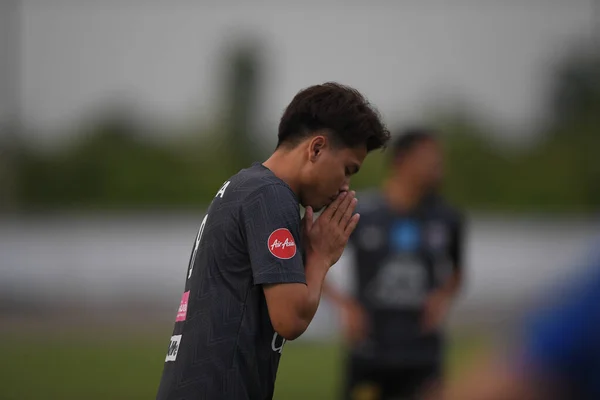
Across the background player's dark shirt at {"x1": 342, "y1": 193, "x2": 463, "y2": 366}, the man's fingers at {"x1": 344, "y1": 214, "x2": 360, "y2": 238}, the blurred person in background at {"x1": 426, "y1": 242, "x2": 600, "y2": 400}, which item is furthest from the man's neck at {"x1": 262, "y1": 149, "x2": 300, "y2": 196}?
the background player's dark shirt at {"x1": 342, "y1": 193, "x2": 463, "y2": 366}

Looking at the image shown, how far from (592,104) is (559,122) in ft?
19.8

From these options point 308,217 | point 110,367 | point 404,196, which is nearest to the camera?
point 308,217

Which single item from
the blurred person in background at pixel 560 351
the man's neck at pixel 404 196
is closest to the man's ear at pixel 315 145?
the blurred person in background at pixel 560 351

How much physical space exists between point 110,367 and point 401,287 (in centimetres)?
667

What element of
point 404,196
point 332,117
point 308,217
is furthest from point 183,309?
point 404,196

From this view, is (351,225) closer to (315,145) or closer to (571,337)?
(315,145)

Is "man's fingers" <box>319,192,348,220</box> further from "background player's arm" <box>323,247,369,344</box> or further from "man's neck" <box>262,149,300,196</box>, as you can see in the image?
"background player's arm" <box>323,247,369,344</box>

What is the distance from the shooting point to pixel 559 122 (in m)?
40.8

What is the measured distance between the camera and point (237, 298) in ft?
11.3

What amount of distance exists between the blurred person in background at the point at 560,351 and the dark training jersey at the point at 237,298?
1942 mm

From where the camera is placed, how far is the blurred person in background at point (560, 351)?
4.60 ft

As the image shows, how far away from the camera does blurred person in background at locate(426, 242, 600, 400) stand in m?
1.40

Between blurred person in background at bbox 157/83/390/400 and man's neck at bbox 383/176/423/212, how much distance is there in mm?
3654

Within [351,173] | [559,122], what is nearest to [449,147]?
[559,122]
